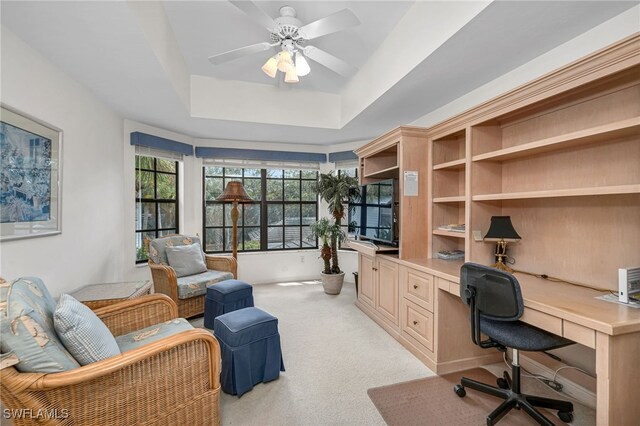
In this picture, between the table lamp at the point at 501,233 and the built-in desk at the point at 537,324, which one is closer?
the built-in desk at the point at 537,324

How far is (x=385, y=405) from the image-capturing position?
72.6 inches

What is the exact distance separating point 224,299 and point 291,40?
2450 millimetres

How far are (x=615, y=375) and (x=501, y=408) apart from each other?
25.1 inches

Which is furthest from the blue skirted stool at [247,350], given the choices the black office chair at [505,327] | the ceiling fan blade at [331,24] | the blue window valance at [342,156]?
the blue window valance at [342,156]

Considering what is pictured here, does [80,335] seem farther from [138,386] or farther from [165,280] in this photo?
[165,280]

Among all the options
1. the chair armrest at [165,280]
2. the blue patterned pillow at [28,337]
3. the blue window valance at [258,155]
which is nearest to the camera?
the blue patterned pillow at [28,337]

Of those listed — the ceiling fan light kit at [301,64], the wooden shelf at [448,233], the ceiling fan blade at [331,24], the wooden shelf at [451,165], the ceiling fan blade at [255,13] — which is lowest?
the wooden shelf at [448,233]

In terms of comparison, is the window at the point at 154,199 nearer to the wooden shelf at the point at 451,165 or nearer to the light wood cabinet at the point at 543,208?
the light wood cabinet at the point at 543,208

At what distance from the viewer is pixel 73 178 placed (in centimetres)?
241

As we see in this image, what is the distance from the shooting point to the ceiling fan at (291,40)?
1.93 m

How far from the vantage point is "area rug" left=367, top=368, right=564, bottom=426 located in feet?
5.62

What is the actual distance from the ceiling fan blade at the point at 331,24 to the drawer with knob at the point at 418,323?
88.7 inches

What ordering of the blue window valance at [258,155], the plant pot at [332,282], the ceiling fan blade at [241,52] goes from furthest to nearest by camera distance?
1. the blue window valance at [258,155]
2. the plant pot at [332,282]
3. the ceiling fan blade at [241,52]

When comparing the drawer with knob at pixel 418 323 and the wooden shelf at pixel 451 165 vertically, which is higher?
the wooden shelf at pixel 451 165
